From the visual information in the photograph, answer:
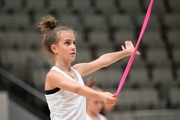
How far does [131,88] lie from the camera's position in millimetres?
9328

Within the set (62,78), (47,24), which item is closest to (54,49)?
(47,24)

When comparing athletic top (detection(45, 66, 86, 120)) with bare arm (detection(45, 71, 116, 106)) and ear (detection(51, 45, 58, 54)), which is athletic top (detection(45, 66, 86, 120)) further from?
ear (detection(51, 45, 58, 54))

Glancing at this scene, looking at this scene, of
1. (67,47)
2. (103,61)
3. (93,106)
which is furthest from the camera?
(93,106)

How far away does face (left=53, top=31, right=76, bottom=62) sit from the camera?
3.50m

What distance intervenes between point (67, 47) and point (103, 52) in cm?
633

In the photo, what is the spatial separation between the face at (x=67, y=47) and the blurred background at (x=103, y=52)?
3.68m

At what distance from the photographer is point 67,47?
11.5ft

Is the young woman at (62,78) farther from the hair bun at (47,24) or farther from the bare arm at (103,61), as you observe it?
the bare arm at (103,61)

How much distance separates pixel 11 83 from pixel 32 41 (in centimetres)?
132

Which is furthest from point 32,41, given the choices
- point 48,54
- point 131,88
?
point 48,54

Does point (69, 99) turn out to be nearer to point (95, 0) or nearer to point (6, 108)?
point (6, 108)

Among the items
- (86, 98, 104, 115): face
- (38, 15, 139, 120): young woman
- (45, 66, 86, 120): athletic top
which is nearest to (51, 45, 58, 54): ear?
(38, 15, 139, 120): young woman

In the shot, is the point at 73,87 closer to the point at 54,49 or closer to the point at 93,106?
the point at 54,49

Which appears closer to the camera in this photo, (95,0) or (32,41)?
(32,41)
